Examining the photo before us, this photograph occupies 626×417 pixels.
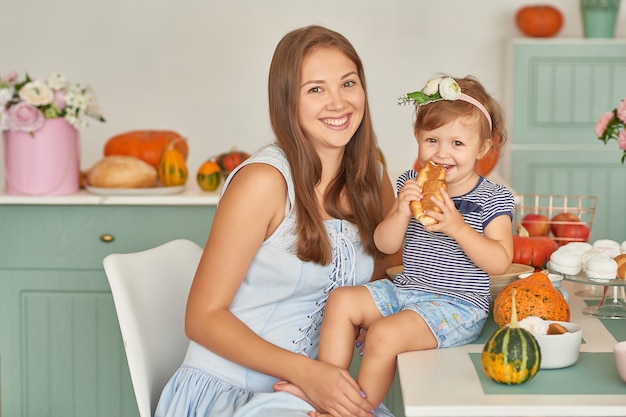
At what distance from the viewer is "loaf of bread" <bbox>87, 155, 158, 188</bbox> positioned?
3.12m

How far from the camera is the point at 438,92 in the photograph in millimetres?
1892

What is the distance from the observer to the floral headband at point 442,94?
1852mm

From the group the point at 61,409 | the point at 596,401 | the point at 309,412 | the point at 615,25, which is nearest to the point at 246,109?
the point at 615,25

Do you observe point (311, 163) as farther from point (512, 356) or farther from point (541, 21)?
point (541, 21)

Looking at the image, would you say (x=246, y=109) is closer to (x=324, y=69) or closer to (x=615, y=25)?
(x=615, y=25)

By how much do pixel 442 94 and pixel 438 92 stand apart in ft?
0.11

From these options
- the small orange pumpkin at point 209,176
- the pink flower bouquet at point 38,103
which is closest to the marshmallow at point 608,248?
the small orange pumpkin at point 209,176

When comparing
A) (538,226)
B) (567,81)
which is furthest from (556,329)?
(567,81)

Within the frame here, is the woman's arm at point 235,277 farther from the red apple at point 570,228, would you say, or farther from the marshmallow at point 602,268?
the red apple at point 570,228

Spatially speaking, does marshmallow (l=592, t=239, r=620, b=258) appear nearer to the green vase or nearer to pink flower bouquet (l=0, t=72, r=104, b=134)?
pink flower bouquet (l=0, t=72, r=104, b=134)

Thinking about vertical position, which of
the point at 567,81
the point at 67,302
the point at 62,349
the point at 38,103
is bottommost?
the point at 62,349

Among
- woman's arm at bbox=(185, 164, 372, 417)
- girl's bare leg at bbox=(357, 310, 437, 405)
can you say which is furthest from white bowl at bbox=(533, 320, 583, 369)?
woman's arm at bbox=(185, 164, 372, 417)

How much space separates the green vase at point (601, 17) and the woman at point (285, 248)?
3.04m

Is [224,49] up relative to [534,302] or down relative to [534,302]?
up
